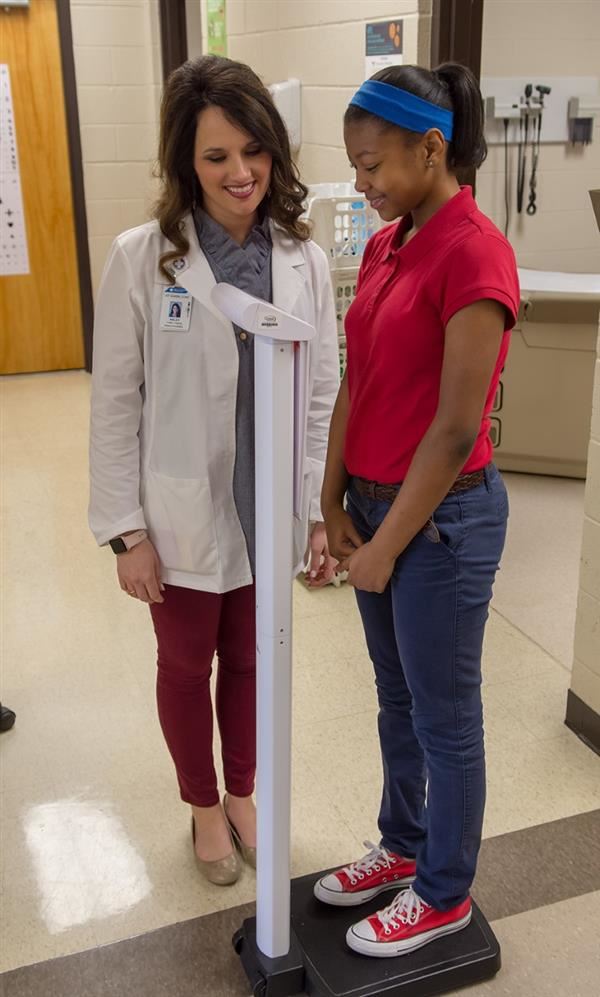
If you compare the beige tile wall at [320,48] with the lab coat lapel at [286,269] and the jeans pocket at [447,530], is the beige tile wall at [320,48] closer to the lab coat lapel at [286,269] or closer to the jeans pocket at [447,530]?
the lab coat lapel at [286,269]

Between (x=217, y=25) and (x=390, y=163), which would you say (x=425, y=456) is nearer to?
(x=390, y=163)

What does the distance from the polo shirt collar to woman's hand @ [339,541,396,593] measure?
43cm

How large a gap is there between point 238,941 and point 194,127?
1371 mm

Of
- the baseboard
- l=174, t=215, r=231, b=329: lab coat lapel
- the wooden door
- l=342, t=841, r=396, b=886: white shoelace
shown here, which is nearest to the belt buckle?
l=174, t=215, r=231, b=329: lab coat lapel

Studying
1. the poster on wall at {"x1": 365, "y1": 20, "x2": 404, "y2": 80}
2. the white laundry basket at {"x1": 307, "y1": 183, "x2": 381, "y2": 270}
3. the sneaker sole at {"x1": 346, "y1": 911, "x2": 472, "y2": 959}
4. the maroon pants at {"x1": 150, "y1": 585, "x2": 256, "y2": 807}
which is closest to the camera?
the sneaker sole at {"x1": 346, "y1": 911, "x2": 472, "y2": 959}

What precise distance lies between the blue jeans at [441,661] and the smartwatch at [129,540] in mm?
361

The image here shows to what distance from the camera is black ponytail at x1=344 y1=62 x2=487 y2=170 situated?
4.29 ft

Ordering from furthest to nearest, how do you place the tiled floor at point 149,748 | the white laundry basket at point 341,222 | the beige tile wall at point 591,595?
the white laundry basket at point 341,222, the beige tile wall at point 591,595, the tiled floor at point 149,748

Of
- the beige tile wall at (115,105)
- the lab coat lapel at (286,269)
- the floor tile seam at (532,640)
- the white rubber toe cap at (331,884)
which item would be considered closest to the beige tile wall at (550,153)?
the beige tile wall at (115,105)

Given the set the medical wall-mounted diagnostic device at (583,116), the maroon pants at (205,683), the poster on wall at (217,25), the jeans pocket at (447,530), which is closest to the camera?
the jeans pocket at (447,530)

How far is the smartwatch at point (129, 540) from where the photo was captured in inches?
65.6

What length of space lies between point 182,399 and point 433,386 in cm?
43

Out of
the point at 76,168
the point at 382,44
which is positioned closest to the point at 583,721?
the point at 382,44

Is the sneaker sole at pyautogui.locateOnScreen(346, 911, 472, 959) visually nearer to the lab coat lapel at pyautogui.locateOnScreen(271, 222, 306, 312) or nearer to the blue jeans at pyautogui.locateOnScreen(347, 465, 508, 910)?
the blue jeans at pyautogui.locateOnScreen(347, 465, 508, 910)
